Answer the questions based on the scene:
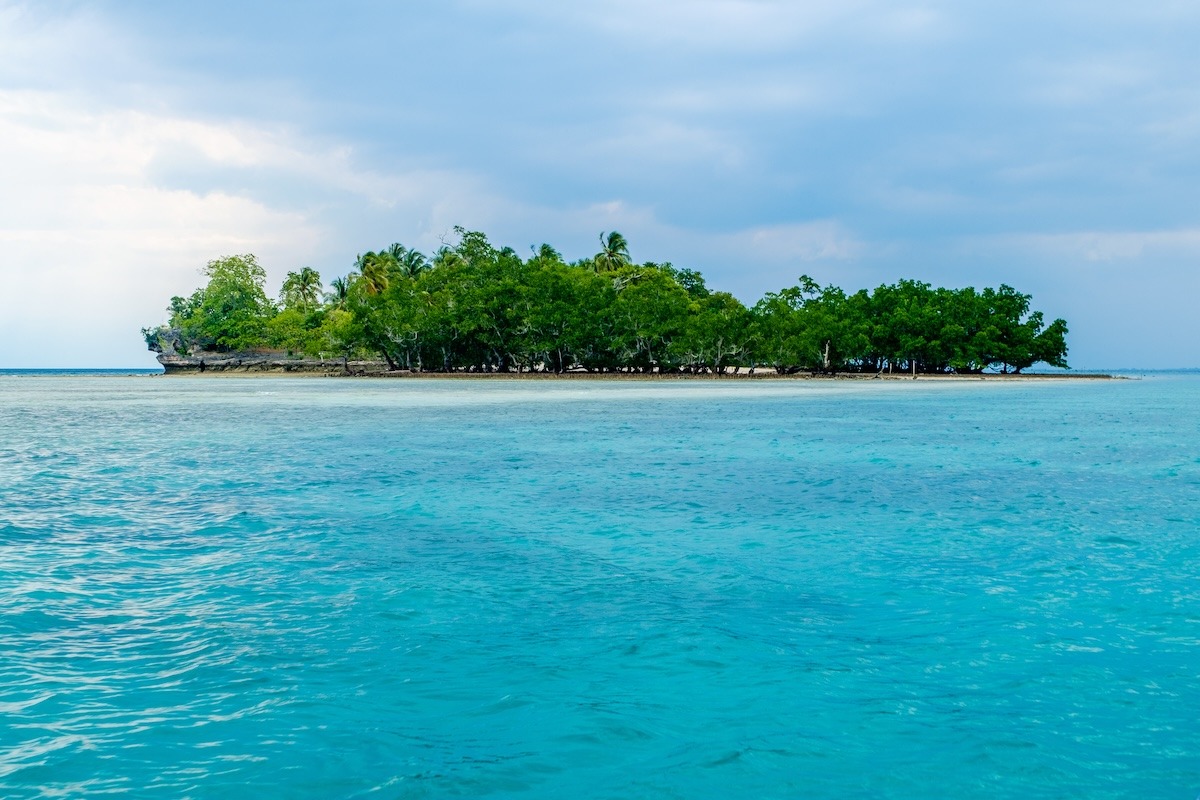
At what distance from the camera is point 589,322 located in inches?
3123

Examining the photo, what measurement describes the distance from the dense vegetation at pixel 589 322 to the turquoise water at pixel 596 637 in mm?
63782

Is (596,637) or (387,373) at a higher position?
(387,373)

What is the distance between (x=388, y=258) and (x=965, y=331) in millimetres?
62307

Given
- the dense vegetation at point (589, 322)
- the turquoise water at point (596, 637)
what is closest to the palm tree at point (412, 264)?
the dense vegetation at point (589, 322)

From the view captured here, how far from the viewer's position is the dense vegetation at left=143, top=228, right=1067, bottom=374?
259 ft

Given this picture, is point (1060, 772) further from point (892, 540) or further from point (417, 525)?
A: point (417, 525)

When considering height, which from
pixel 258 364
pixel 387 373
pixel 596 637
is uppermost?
pixel 258 364

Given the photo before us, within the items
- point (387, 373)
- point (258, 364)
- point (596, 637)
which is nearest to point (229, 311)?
point (258, 364)

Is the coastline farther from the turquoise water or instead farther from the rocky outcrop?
the turquoise water

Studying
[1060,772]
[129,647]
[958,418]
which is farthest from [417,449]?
[958,418]

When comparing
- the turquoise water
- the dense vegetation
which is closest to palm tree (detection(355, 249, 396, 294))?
the dense vegetation

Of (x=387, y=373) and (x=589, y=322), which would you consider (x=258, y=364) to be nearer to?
(x=387, y=373)

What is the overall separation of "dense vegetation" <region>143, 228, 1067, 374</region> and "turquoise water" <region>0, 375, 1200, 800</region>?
63782mm

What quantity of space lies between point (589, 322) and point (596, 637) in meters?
73.3
